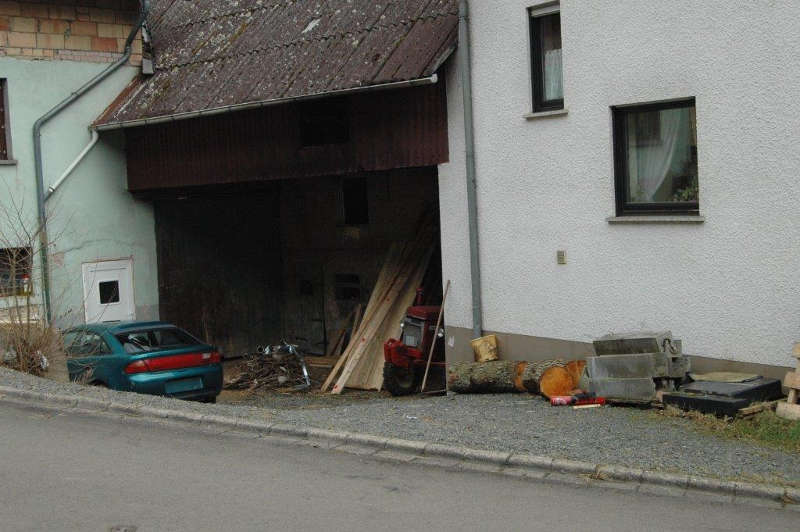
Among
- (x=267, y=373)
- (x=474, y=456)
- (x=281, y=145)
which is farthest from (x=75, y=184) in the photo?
(x=474, y=456)

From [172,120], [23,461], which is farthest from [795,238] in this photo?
[172,120]

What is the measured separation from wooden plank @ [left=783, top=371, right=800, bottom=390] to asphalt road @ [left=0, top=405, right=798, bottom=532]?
118 inches

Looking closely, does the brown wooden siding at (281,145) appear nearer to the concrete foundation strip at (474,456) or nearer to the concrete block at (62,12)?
the concrete block at (62,12)

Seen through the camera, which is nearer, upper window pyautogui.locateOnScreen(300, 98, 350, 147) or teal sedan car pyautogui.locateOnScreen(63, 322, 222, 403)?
teal sedan car pyautogui.locateOnScreen(63, 322, 222, 403)

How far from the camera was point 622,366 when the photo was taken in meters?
11.8

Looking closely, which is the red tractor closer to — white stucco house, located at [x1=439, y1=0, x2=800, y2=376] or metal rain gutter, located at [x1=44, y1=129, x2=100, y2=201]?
white stucco house, located at [x1=439, y1=0, x2=800, y2=376]

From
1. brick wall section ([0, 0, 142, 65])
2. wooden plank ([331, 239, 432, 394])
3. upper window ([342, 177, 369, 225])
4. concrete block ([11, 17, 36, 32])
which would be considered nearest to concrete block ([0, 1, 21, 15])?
brick wall section ([0, 0, 142, 65])

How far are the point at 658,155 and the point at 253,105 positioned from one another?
7.47m

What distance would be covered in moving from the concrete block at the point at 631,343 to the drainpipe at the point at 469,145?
301 cm

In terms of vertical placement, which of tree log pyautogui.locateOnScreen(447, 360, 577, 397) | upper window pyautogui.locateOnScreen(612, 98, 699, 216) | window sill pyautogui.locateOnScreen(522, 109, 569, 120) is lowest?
tree log pyautogui.locateOnScreen(447, 360, 577, 397)

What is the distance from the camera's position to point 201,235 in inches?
896

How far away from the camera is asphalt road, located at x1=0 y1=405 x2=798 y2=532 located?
748 cm

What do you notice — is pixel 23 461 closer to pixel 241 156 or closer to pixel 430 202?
pixel 241 156

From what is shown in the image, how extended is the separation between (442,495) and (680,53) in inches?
250
